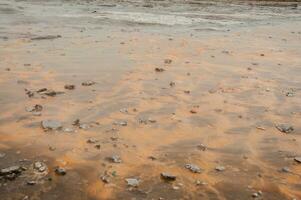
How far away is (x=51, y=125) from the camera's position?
23.1 ft

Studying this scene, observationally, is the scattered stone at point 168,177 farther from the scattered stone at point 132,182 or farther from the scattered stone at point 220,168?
the scattered stone at point 220,168

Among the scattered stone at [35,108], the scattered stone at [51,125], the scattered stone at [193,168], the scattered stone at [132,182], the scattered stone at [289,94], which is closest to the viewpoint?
the scattered stone at [132,182]

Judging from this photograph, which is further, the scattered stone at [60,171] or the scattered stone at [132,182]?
the scattered stone at [60,171]

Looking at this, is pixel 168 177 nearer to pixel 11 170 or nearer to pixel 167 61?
pixel 11 170

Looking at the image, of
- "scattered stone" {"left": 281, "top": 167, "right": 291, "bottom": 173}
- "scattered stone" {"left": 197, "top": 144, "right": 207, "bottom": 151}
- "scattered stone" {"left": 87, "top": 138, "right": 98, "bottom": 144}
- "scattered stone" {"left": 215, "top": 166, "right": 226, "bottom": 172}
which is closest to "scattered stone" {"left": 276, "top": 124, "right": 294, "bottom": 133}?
"scattered stone" {"left": 281, "top": 167, "right": 291, "bottom": 173}

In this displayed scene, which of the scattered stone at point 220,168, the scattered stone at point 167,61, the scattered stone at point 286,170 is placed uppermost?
the scattered stone at point 167,61

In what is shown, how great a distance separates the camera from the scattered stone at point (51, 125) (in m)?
6.94

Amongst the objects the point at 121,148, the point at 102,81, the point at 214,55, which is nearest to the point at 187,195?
the point at 121,148

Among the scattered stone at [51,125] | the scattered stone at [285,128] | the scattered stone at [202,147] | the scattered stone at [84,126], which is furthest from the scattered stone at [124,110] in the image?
the scattered stone at [285,128]

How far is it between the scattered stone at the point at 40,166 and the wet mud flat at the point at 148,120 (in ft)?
0.04

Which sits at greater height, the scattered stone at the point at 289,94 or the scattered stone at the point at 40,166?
the scattered stone at the point at 289,94

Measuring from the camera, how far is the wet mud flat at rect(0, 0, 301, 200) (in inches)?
213

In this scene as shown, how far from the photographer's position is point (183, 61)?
12.2m

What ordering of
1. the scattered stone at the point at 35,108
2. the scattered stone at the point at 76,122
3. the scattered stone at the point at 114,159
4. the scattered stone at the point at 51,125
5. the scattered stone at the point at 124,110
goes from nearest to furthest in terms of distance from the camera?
the scattered stone at the point at 114,159
the scattered stone at the point at 51,125
the scattered stone at the point at 76,122
the scattered stone at the point at 35,108
the scattered stone at the point at 124,110
